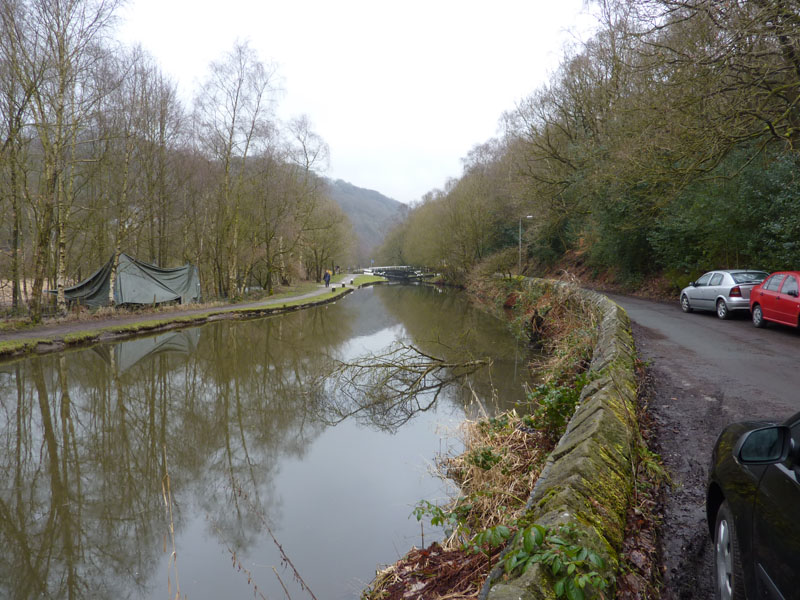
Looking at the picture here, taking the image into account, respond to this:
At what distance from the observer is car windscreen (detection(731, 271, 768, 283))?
12.5m

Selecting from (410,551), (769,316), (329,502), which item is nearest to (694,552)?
(410,551)

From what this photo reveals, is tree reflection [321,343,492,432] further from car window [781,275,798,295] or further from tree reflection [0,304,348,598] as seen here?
car window [781,275,798,295]

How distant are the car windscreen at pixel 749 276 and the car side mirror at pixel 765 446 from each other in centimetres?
1266

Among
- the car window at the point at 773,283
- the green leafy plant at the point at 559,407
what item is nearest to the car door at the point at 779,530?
the green leafy plant at the point at 559,407

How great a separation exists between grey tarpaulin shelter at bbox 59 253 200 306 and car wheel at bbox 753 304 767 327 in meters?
22.2

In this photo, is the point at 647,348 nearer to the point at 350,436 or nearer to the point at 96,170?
the point at 350,436

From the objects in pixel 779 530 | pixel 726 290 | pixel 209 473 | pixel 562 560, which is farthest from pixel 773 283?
pixel 209 473

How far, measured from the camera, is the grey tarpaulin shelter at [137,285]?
63.9 ft

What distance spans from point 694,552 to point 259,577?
390cm

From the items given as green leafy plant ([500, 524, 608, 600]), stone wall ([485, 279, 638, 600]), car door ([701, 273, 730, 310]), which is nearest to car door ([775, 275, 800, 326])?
car door ([701, 273, 730, 310])

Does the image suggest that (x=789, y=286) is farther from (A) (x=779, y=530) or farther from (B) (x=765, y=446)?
(A) (x=779, y=530)

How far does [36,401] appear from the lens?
9.56 metres

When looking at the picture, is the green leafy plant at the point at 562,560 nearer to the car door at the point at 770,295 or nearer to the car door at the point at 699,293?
the car door at the point at 770,295

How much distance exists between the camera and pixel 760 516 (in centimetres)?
207
